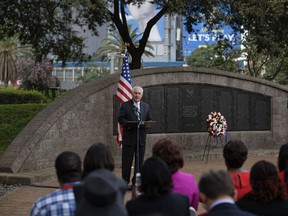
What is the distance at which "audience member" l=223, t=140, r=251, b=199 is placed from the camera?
6.32 m

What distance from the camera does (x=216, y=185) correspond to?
461 cm

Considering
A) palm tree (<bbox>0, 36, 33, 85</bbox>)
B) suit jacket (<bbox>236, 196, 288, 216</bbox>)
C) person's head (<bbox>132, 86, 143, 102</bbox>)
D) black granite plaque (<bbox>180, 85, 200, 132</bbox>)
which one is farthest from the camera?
palm tree (<bbox>0, 36, 33, 85</bbox>)

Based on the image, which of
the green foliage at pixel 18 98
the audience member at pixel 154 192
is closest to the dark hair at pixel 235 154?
the audience member at pixel 154 192

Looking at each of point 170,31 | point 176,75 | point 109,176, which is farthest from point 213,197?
point 170,31

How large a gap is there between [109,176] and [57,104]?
12.1 m

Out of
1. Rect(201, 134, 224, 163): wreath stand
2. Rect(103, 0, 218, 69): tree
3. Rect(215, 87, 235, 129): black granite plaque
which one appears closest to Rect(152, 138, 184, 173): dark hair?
Rect(201, 134, 224, 163): wreath stand

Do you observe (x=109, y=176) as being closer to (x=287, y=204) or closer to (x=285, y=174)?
(x=287, y=204)

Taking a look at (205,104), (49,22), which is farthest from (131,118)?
(49,22)

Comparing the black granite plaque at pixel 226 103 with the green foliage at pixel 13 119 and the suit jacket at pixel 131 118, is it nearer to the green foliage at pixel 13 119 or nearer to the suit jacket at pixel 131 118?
the green foliage at pixel 13 119

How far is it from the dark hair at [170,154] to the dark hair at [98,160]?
805mm

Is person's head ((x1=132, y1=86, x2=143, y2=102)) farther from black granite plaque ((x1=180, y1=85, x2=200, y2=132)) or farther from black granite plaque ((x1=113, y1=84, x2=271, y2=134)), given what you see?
black granite plaque ((x1=180, y1=85, x2=200, y2=132))

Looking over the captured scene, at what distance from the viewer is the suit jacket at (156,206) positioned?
5004 mm

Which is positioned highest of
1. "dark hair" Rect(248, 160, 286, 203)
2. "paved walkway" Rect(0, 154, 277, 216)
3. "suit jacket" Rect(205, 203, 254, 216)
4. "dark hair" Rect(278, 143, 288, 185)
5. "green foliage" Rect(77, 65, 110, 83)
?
"green foliage" Rect(77, 65, 110, 83)

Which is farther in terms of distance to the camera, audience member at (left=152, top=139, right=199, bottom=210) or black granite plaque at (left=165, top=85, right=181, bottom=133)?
black granite plaque at (left=165, top=85, right=181, bottom=133)
